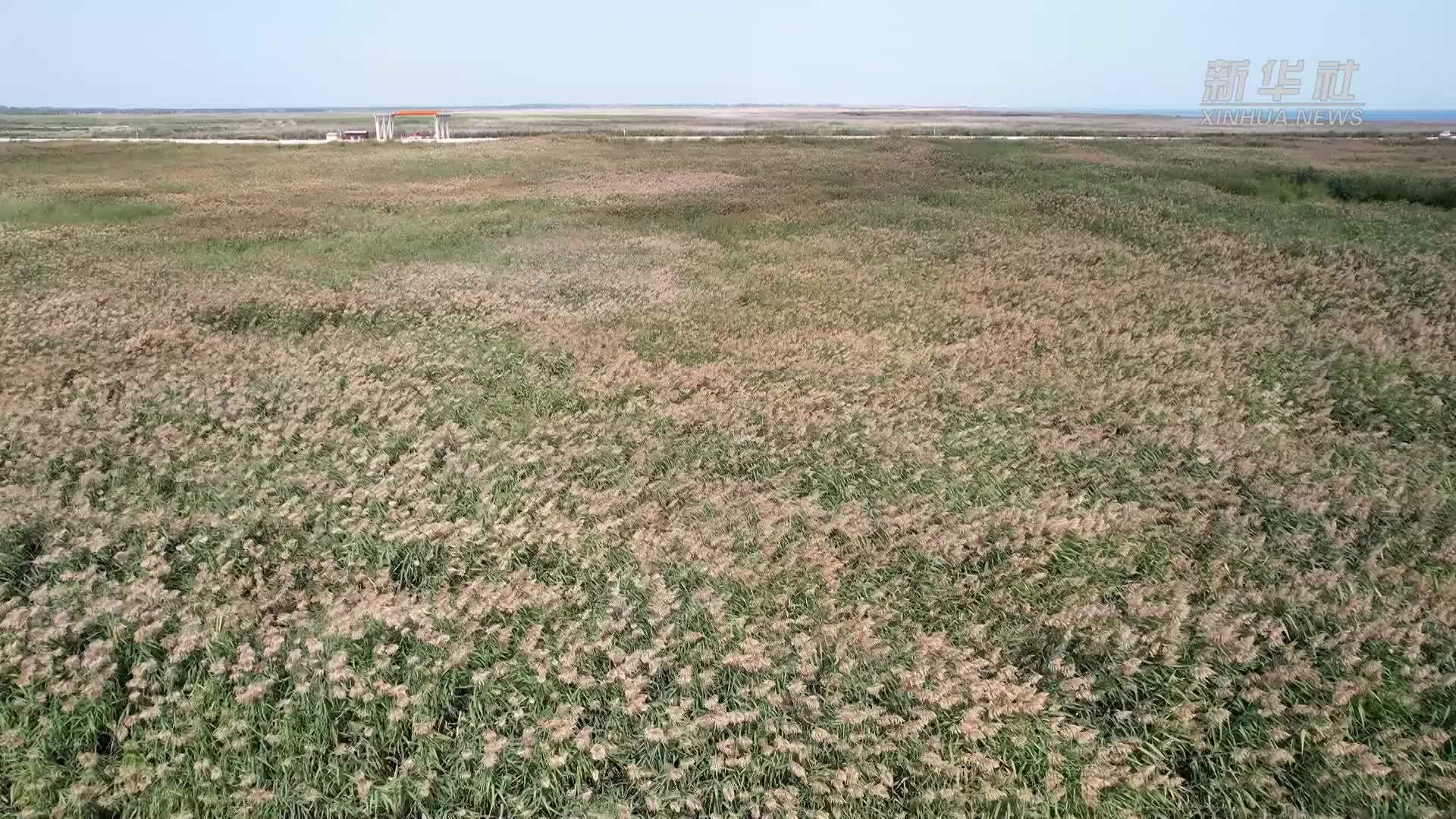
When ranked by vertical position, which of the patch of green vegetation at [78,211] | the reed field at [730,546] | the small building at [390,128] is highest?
the small building at [390,128]

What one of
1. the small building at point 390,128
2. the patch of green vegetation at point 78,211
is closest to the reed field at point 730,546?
the patch of green vegetation at point 78,211

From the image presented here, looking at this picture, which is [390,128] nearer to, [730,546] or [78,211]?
[78,211]

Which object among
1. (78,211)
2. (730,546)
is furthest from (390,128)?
(730,546)

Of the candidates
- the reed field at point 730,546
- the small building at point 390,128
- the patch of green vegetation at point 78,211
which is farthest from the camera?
the small building at point 390,128

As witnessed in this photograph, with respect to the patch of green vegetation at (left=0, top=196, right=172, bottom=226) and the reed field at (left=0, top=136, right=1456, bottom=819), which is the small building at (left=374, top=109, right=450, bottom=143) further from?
the reed field at (left=0, top=136, right=1456, bottom=819)

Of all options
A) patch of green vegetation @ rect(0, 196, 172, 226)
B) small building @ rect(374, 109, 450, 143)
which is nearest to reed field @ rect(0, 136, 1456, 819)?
patch of green vegetation @ rect(0, 196, 172, 226)

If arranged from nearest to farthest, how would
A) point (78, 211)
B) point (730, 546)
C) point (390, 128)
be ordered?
point (730, 546) → point (78, 211) → point (390, 128)

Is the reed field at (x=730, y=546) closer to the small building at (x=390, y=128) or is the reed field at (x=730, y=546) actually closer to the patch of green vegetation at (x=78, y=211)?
the patch of green vegetation at (x=78, y=211)

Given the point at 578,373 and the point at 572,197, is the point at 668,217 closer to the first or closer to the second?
the point at 572,197
